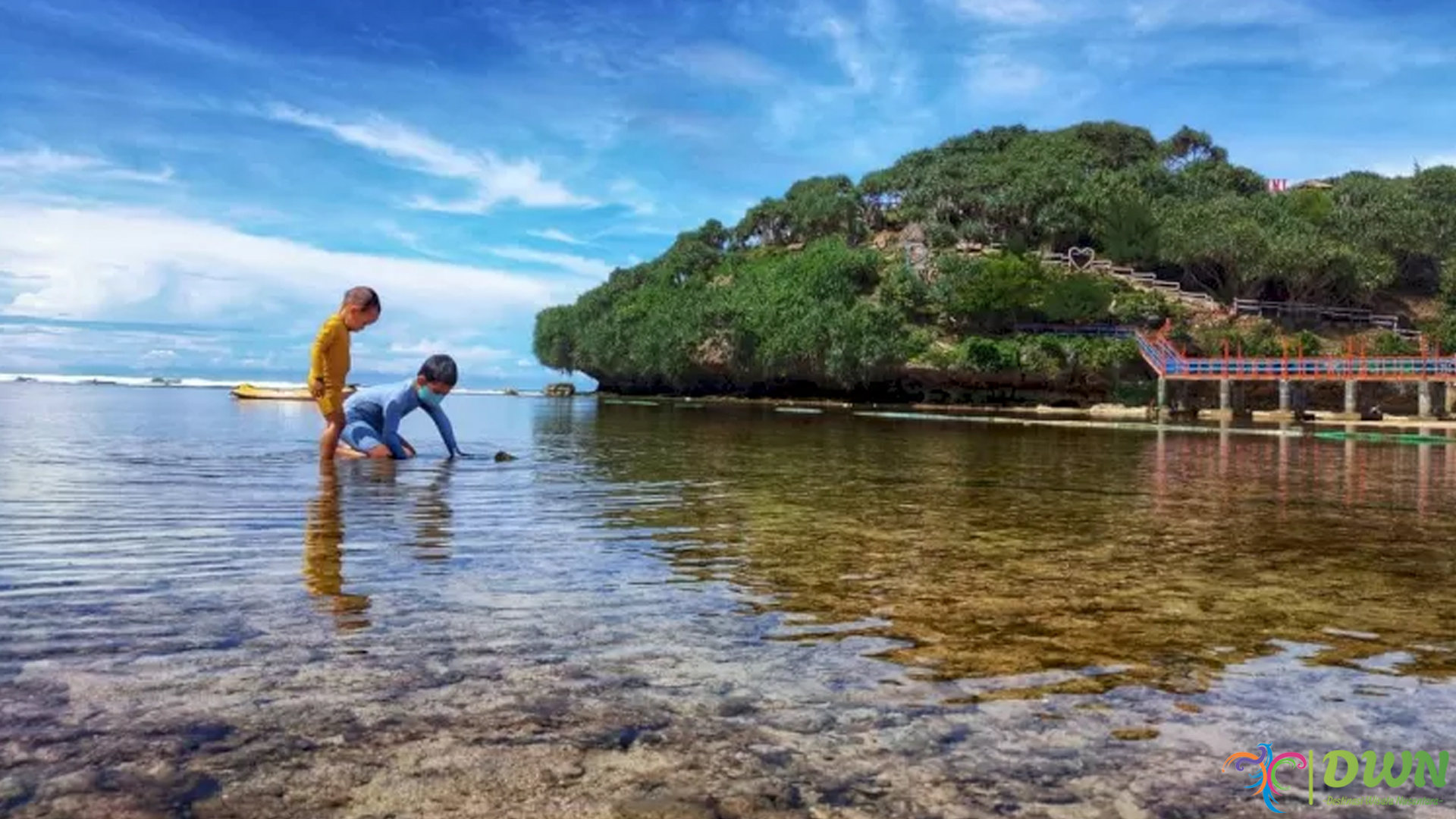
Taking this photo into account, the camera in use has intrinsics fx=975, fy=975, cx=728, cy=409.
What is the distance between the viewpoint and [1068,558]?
7.82 m

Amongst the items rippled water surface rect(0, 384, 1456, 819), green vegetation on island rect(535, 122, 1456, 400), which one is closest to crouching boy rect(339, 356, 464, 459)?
rippled water surface rect(0, 384, 1456, 819)

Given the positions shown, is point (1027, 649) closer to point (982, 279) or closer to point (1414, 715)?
point (1414, 715)

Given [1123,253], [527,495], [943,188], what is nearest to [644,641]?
[527,495]

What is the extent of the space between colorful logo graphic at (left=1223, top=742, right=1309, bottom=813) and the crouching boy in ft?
41.2

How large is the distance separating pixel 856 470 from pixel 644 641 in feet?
38.7

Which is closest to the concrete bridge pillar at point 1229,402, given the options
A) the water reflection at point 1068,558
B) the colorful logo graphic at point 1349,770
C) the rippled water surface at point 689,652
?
the water reflection at point 1068,558

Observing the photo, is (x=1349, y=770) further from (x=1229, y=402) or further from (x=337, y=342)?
(x=1229, y=402)

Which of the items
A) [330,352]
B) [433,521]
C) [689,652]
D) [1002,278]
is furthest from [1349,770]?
[1002,278]

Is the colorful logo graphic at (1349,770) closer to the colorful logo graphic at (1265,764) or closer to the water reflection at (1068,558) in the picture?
the colorful logo graphic at (1265,764)

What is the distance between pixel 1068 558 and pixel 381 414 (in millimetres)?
11111

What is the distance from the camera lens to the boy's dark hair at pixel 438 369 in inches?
570

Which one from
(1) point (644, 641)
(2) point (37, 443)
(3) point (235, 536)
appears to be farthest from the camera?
(2) point (37, 443)

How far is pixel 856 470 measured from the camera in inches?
645

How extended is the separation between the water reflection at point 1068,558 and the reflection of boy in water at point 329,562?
2.26m
